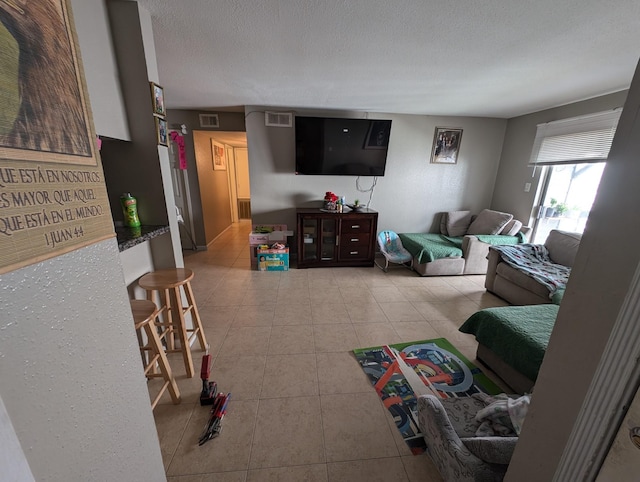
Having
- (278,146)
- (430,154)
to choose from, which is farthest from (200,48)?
(430,154)

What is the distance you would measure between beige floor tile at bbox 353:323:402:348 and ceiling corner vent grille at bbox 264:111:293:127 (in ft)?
9.51

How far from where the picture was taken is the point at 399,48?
1.74 metres

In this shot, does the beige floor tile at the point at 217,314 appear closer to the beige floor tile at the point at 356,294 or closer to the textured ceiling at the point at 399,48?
the beige floor tile at the point at 356,294

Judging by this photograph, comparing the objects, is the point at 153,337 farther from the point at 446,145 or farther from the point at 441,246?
the point at 446,145

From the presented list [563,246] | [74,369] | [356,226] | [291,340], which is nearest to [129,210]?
[74,369]

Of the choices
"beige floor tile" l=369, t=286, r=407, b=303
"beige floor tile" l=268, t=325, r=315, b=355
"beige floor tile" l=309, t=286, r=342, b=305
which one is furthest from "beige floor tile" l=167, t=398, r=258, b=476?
"beige floor tile" l=369, t=286, r=407, b=303

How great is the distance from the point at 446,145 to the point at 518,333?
3.20m

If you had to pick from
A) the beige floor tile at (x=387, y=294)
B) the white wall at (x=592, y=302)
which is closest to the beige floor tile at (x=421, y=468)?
the white wall at (x=592, y=302)

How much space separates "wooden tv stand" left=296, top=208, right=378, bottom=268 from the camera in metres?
3.43

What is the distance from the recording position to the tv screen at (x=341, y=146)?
3.30m

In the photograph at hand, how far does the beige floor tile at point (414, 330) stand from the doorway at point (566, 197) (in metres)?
2.31

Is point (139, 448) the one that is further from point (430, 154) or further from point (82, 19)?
point (430, 154)

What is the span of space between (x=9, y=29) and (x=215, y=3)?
1373 mm

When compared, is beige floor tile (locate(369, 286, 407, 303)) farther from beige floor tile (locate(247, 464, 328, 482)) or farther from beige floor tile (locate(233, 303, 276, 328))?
beige floor tile (locate(247, 464, 328, 482))
